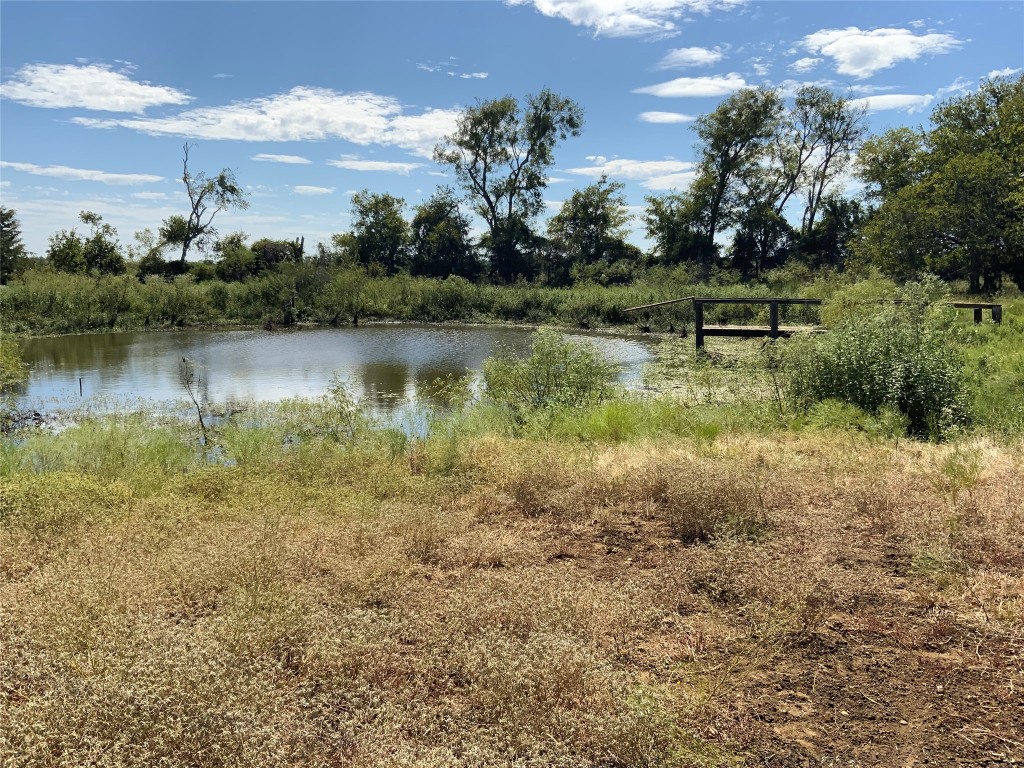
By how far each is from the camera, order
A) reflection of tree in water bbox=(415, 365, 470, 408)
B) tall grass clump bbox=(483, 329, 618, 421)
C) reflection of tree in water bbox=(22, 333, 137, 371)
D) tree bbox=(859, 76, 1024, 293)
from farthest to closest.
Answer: tree bbox=(859, 76, 1024, 293) < reflection of tree in water bbox=(22, 333, 137, 371) < reflection of tree in water bbox=(415, 365, 470, 408) < tall grass clump bbox=(483, 329, 618, 421)

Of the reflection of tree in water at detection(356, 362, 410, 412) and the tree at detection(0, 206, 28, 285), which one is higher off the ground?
the tree at detection(0, 206, 28, 285)

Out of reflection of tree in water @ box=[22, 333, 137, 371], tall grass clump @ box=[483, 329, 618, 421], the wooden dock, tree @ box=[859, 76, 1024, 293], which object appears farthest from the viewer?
tree @ box=[859, 76, 1024, 293]

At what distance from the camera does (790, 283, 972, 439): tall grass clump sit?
8.66m

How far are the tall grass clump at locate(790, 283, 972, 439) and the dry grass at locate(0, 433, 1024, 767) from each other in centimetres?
283

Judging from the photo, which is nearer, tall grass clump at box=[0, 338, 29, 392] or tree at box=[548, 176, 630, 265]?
tall grass clump at box=[0, 338, 29, 392]

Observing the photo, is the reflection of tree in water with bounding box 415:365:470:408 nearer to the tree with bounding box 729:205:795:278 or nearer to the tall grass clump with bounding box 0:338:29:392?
the tall grass clump with bounding box 0:338:29:392

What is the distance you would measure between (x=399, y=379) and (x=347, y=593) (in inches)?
594

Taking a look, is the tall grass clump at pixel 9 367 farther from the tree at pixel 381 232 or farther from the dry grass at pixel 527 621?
the tree at pixel 381 232

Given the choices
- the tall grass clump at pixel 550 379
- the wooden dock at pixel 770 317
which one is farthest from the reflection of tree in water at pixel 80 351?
the wooden dock at pixel 770 317

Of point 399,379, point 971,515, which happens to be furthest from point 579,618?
point 399,379

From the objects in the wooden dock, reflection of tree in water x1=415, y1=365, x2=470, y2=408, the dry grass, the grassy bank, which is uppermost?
the grassy bank

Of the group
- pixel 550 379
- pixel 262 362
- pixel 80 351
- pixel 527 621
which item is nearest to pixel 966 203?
pixel 550 379

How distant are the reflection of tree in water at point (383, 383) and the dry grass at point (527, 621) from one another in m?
9.11

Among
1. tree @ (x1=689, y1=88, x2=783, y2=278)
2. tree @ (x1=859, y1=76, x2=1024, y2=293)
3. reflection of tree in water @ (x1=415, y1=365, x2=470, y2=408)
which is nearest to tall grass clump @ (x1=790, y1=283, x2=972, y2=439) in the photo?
reflection of tree in water @ (x1=415, y1=365, x2=470, y2=408)
